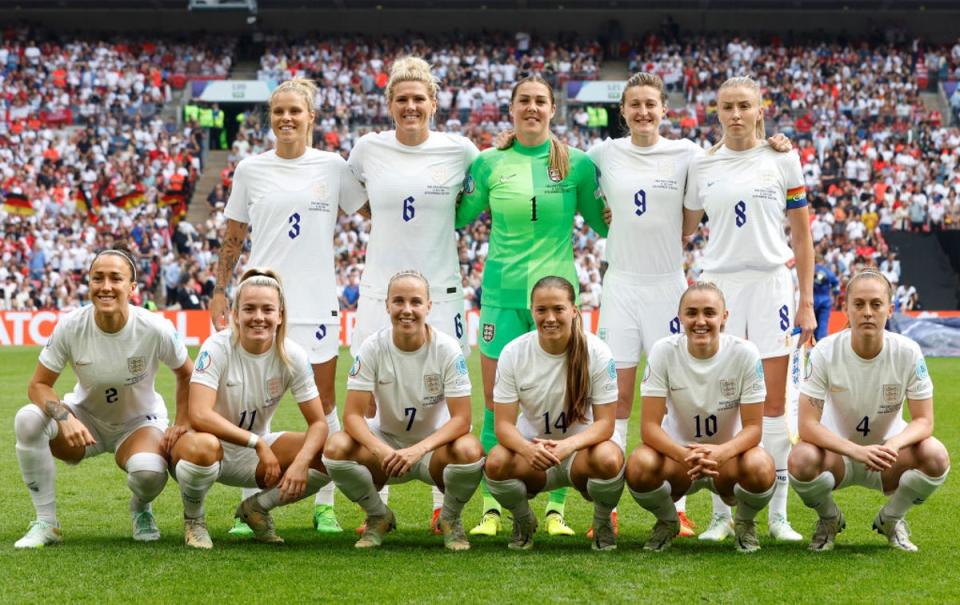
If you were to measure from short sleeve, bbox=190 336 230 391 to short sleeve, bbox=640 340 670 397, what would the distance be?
197 cm

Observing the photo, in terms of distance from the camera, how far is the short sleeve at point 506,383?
18.0 ft

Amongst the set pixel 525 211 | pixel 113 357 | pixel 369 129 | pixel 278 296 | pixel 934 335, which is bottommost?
pixel 934 335

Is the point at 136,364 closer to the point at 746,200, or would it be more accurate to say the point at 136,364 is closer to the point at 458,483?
the point at 458,483

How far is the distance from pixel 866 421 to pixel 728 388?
2.28ft

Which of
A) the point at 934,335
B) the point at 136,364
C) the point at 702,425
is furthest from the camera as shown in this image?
the point at 934,335

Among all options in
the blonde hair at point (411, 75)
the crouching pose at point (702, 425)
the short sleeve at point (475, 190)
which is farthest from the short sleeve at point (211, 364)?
the crouching pose at point (702, 425)

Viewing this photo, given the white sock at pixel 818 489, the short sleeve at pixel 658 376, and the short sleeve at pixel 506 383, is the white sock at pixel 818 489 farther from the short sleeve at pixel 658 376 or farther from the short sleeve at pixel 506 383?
the short sleeve at pixel 506 383

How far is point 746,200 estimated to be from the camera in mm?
6055

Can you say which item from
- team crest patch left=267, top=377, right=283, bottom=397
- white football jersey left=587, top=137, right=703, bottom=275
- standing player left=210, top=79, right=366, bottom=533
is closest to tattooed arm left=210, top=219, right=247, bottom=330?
standing player left=210, top=79, right=366, bottom=533

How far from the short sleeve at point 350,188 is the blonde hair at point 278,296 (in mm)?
963

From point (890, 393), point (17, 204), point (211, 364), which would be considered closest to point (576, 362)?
point (890, 393)

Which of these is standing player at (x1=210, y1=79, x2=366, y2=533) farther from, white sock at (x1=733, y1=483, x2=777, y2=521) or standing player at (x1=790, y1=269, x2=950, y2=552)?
standing player at (x1=790, y1=269, x2=950, y2=552)

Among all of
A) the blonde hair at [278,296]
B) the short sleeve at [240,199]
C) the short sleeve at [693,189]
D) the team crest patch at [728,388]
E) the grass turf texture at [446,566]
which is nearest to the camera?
the grass turf texture at [446,566]

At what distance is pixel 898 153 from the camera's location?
96.9 ft
